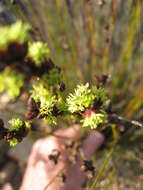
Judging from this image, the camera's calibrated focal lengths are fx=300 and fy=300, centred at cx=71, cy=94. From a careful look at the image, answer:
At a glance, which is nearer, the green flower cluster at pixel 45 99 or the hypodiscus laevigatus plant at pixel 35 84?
the hypodiscus laevigatus plant at pixel 35 84

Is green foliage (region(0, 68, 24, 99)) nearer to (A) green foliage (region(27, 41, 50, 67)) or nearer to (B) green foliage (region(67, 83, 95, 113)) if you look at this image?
(A) green foliage (region(27, 41, 50, 67))

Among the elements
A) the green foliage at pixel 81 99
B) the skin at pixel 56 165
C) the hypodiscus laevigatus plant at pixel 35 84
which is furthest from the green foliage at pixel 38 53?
the skin at pixel 56 165

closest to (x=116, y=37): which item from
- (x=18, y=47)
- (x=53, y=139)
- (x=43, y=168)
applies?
(x=53, y=139)

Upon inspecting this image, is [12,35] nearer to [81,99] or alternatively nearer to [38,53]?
[38,53]

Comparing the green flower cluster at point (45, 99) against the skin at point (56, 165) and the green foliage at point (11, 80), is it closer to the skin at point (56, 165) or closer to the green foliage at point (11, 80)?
the green foliage at point (11, 80)

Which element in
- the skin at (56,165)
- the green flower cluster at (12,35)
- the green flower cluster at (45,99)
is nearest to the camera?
the green flower cluster at (12,35)

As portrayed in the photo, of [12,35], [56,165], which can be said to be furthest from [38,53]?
[56,165]

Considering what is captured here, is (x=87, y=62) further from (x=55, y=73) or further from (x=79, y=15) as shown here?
(x=55, y=73)

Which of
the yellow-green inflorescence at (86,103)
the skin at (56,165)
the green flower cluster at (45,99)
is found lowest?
the yellow-green inflorescence at (86,103)
